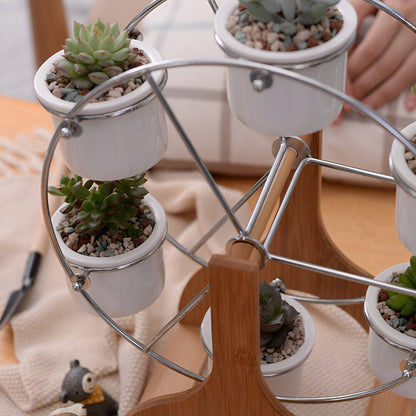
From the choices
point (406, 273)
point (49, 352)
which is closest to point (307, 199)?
point (406, 273)

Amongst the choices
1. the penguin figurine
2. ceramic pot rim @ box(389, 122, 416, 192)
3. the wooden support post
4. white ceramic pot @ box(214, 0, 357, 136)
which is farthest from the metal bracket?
the wooden support post

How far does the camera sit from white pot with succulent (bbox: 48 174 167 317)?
642mm

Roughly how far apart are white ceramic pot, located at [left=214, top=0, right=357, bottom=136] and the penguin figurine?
1.36 feet

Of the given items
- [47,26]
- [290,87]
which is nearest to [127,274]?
[290,87]

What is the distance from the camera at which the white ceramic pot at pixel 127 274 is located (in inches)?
25.2

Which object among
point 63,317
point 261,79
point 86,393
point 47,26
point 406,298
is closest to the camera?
point 261,79

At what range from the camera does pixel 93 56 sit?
54 cm

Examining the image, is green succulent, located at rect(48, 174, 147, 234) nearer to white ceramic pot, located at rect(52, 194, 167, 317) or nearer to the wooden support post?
white ceramic pot, located at rect(52, 194, 167, 317)

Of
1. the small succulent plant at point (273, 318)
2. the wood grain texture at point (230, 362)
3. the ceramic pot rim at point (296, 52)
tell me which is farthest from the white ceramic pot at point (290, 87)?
the small succulent plant at point (273, 318)

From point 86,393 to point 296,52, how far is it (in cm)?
50

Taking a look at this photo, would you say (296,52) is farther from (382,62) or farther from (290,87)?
(382,62)

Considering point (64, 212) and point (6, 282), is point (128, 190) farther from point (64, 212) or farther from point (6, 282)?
point (6, 282)

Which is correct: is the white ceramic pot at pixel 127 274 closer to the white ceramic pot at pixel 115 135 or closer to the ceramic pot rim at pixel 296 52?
the white ceramic pot at pixel 115 135

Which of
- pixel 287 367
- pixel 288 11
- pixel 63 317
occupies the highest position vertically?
pixel 288 11
